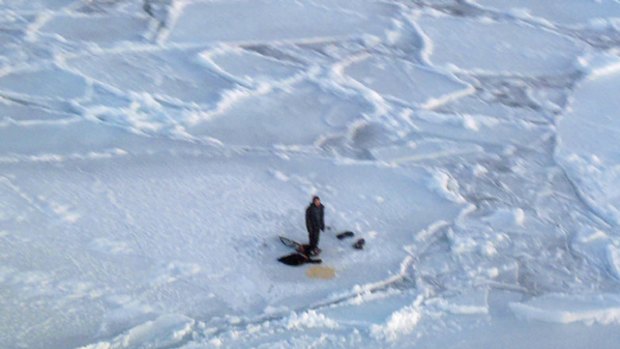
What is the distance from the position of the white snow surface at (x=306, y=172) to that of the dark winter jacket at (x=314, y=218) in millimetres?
214

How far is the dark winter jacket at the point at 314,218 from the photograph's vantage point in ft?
17.9

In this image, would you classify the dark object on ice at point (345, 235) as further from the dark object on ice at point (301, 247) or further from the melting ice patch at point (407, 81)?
the melting ice patch at point (407, 81)

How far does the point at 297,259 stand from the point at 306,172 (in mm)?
1102

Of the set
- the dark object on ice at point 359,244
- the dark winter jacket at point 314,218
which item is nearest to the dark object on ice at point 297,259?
the dark winter jacket at point 314,218

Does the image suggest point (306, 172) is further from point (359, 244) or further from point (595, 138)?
point (595, 138)

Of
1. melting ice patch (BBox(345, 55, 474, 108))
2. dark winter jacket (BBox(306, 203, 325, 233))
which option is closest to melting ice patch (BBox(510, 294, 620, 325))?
dark winter jacket (BBox(306, 203, 325, 233))

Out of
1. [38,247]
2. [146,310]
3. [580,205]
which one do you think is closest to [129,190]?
[38,247]

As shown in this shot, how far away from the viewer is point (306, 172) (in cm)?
645

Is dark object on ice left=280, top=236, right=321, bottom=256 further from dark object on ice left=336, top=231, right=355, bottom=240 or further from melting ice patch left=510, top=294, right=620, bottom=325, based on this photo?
melting ice patch left=510, top=294, right=620, bottom=325

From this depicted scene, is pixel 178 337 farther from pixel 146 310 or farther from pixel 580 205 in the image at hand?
pixel 580 205

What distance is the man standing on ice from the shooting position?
5.45 m

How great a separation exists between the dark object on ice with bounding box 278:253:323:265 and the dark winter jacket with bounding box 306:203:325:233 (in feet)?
0.50

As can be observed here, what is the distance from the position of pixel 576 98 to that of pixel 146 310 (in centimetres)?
433

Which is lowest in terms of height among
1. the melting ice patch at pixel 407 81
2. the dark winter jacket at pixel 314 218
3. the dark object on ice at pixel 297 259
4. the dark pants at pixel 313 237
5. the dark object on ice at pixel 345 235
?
Result: the dark object on ice at pixel 297 259
